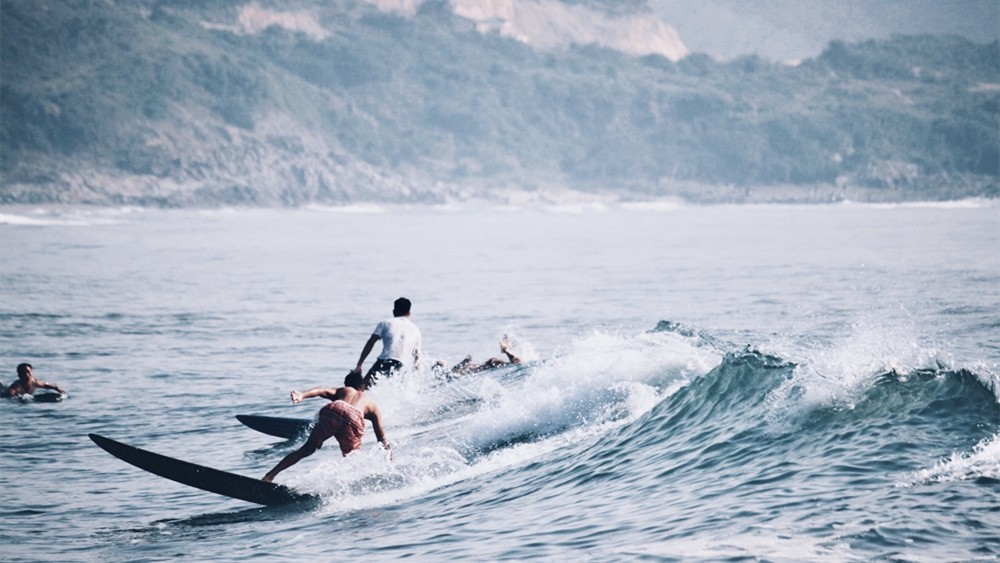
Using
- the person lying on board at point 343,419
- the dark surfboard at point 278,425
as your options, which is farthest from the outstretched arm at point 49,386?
the person lying on board at point 343,419

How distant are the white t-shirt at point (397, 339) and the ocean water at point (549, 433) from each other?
0.49m

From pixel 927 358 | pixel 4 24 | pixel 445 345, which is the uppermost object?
pixel 4 24

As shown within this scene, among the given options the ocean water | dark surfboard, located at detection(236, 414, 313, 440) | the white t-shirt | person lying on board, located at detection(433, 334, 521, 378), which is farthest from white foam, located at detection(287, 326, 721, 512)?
dark surfboard, located at detection(236, 414, 313, 440)

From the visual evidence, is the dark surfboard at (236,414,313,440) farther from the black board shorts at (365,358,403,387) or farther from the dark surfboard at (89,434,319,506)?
the dark surfboard at (89,434,319,506)

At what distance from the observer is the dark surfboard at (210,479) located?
44.8 ft

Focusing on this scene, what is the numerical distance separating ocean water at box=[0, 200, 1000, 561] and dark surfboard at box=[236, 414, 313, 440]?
260mm

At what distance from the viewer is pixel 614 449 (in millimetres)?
14953

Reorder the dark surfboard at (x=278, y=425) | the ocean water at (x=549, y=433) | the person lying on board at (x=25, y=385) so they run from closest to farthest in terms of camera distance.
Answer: the ocean water at (x=549, y=433) → the dark surfboard at (x=278, y=425) → the person lying on board at (x=25, y=385)

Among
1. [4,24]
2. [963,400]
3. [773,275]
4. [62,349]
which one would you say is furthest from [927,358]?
[4,24]

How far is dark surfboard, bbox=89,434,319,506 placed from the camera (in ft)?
44.8

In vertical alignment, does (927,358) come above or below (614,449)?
above

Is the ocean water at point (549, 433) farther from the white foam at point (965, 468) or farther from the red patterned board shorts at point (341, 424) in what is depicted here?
the red patterned board shorts at point (341, 424)

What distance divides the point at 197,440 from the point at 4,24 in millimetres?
202197

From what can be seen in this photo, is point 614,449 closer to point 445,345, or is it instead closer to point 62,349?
point 445,345
